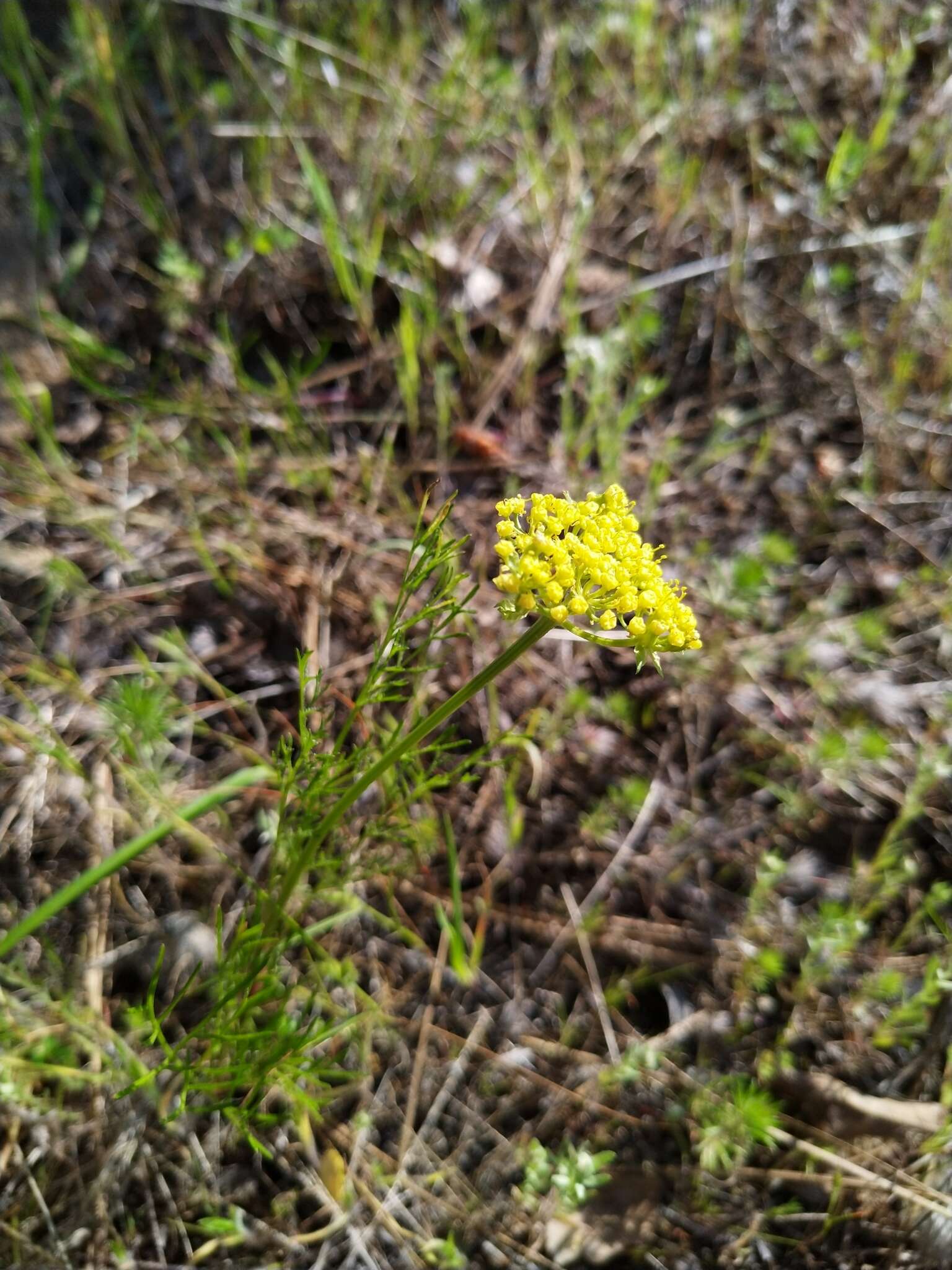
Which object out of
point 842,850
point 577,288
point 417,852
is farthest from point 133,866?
point 577,288

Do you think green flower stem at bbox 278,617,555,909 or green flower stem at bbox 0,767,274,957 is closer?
green flower stem at bbox 278,617,555,909

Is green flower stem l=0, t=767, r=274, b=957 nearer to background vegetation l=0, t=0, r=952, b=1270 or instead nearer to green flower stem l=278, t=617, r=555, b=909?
background vegetation l=0, t=0, r=952, b=1270

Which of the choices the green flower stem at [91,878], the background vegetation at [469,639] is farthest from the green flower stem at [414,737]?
the green flower stem at [91,878]

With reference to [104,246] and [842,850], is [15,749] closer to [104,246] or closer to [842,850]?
[104,246]

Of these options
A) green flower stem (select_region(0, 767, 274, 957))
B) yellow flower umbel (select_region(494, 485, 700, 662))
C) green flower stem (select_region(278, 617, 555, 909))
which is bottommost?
green flower stem (select_region(0, 767, 274, 957))

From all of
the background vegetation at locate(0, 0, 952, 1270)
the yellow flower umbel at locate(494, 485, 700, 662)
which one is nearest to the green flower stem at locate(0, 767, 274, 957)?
the background vegetation at locate(0, 0, 952, 1270)

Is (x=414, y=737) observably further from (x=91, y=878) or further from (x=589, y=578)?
(x=91, y=878)

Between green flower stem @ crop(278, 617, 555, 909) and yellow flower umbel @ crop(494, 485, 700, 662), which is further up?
yellow flower umbel @ crop(494, 485, 700, 662)
